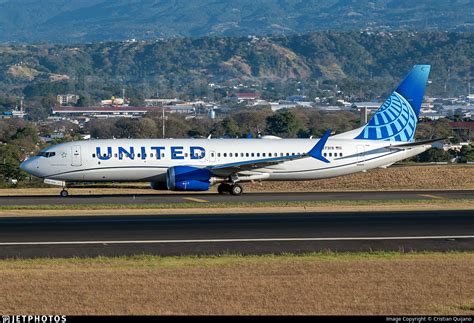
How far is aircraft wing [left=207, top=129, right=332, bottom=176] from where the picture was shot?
2176 inches

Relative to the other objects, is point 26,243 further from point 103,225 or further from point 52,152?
point 52,152

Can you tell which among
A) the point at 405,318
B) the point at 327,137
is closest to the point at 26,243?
the point at 405,318

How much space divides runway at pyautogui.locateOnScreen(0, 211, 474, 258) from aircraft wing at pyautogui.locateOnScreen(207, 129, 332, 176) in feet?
41.8

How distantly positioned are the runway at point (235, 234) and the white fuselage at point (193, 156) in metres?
13.1

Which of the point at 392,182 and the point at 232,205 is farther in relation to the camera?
the point at 392,182

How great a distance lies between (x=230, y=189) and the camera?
185ft

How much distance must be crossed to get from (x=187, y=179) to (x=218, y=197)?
175 cm

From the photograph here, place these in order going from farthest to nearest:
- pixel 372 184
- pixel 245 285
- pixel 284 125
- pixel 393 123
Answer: pixel 284 125 < pixel 372 184 < pixel 393 123 < pixel 245 285

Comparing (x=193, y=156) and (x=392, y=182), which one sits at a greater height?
(x=193, y=156)

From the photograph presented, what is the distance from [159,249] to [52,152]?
Result: 80.1ft

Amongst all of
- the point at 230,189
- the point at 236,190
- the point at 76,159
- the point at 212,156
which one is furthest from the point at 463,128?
the point at 76,159

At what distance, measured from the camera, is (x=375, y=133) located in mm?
58969

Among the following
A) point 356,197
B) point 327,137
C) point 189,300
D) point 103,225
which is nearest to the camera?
point 189,300

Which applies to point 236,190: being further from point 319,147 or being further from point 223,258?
point 223,258
